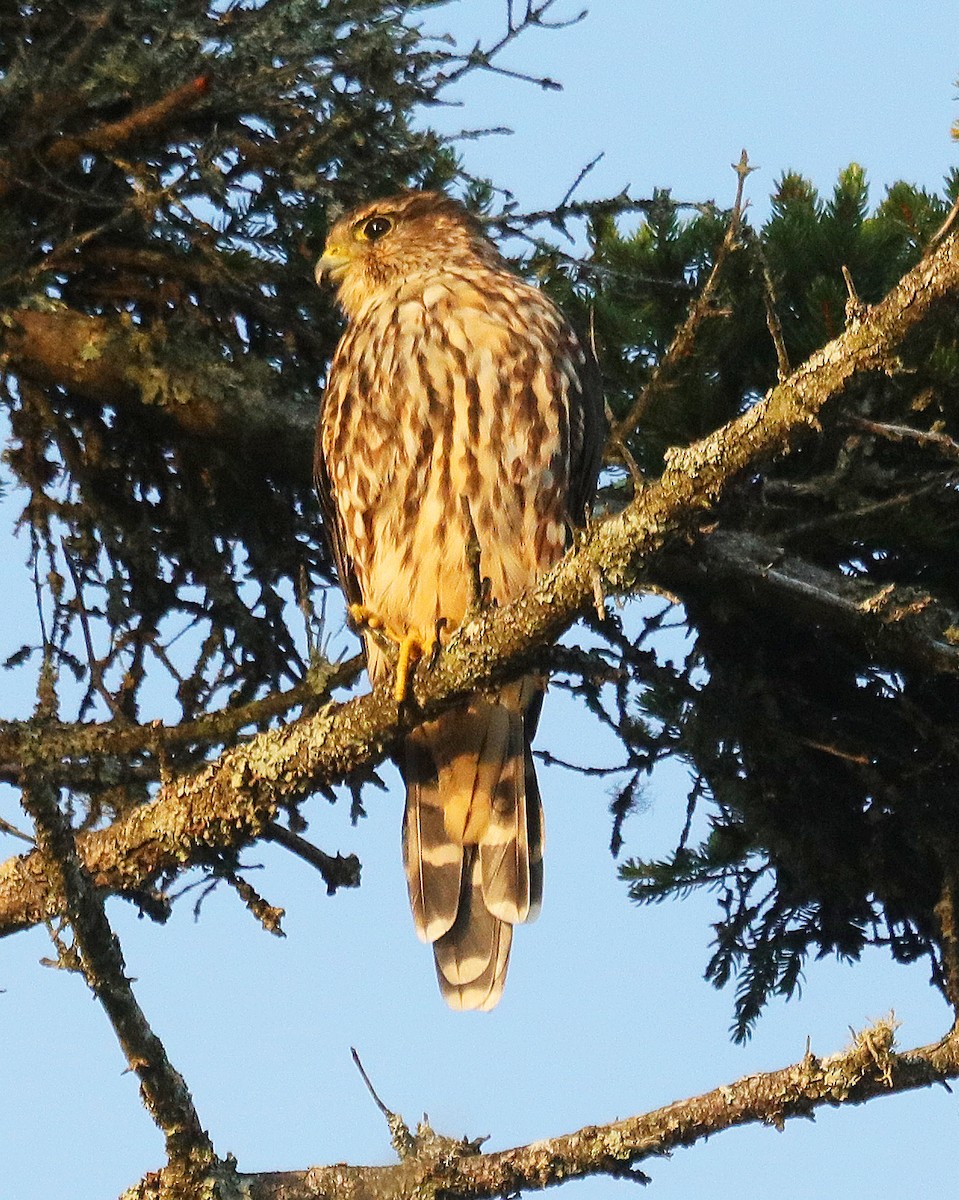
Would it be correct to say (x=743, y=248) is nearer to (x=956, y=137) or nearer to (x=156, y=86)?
(x=956, y=137)

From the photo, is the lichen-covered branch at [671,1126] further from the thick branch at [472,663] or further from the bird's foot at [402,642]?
the bird's foot at [402,642]

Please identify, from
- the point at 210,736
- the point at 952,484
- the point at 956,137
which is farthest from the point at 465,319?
the point at 956,137

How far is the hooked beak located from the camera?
12.6ft

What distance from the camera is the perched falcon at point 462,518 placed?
3.56 metres

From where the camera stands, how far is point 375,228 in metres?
4.05

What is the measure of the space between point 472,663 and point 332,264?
150cm

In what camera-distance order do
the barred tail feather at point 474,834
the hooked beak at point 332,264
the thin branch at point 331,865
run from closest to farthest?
the thin branch at point 331,865, the barred tail feather at point 474,834, the hooked beak at point 332,264

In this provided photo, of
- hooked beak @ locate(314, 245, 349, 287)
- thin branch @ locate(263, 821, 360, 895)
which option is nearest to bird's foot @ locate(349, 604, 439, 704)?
thin branch @ locate(263, 821, 360, 895)

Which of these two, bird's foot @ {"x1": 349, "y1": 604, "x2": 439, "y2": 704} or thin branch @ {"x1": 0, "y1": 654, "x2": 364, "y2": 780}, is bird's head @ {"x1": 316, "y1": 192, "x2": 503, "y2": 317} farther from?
thin branch @ {"x1": 0, "y1": 654, "x2": 364, "y2": 780}

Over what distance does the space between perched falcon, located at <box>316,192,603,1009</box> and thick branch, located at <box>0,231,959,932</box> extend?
29.2 inches

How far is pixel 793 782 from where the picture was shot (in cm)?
338

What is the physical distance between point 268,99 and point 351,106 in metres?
0.18

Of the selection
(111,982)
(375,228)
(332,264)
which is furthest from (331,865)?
(375,228)

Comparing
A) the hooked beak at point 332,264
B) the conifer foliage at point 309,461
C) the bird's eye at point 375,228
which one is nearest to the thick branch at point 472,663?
the conifer foliage at point 309,461
